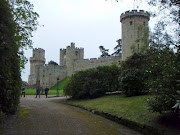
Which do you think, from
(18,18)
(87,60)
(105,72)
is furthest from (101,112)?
(87,60)

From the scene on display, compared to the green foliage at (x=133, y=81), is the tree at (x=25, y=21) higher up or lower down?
higher up

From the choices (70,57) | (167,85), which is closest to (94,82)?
(167,85)

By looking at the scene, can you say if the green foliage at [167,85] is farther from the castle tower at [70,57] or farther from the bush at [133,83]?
the castle tower at [70,57]

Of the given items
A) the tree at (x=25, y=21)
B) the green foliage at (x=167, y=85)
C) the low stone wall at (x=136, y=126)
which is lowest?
the low stone wall at (x=136, y=126)

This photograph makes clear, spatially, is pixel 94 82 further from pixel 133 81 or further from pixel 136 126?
pixel 136 126

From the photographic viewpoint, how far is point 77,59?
5512 cm

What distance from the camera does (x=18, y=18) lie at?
11.9 metres

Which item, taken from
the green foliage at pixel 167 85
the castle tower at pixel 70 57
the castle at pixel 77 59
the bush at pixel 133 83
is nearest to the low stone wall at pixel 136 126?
the green foliage at pixel 167 85

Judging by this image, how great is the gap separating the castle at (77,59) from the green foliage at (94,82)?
18.6 metres

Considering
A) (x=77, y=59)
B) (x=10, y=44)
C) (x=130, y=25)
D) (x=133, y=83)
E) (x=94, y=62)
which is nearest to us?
(x=10, y=44)

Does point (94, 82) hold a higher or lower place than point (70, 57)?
lower

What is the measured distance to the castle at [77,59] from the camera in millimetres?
36000

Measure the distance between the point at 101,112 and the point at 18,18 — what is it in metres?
7.65

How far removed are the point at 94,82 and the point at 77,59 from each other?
40071 mm
